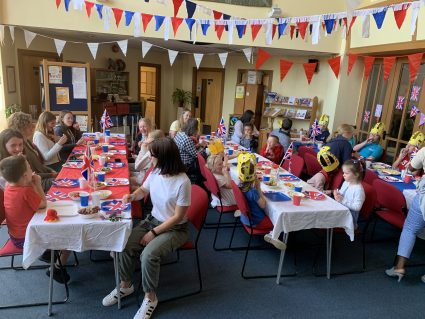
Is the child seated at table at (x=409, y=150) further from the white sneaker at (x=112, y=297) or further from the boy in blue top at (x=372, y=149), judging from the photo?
the white sneaker at (x=112, y=297)

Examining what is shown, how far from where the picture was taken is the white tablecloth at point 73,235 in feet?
6.98

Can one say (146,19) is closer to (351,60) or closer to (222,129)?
(222,129)

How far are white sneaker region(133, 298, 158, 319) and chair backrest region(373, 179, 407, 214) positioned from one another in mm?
2518

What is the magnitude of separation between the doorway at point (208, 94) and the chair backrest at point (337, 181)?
621 centimetres

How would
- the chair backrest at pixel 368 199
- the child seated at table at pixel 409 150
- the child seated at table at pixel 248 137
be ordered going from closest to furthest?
the chair backrest at pixel 368 199 < the child seated at table at pixel 409 150 < the child seated at table at pixel 248 137

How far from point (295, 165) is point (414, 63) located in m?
2.84

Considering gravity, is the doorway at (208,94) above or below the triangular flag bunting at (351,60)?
below

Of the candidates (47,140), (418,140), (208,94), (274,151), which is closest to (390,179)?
(418,140)

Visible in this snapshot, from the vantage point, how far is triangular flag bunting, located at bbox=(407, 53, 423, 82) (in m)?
5.00

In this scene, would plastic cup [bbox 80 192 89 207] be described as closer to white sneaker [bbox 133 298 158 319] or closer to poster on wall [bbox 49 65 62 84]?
white sneaker [bbox 133 298 158 319]

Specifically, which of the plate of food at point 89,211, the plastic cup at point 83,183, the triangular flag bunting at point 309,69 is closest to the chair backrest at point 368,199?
the plate of food at point 89,211

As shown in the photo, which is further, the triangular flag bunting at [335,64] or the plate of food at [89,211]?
the triangular flag bunting at [335,64]

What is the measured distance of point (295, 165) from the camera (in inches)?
162

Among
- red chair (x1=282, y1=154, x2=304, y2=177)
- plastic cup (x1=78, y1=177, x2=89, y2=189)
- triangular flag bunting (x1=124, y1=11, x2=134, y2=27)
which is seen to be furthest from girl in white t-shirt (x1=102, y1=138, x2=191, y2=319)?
triangular flag bunting (x1=124, y1=11, x2=134, y2=27)
